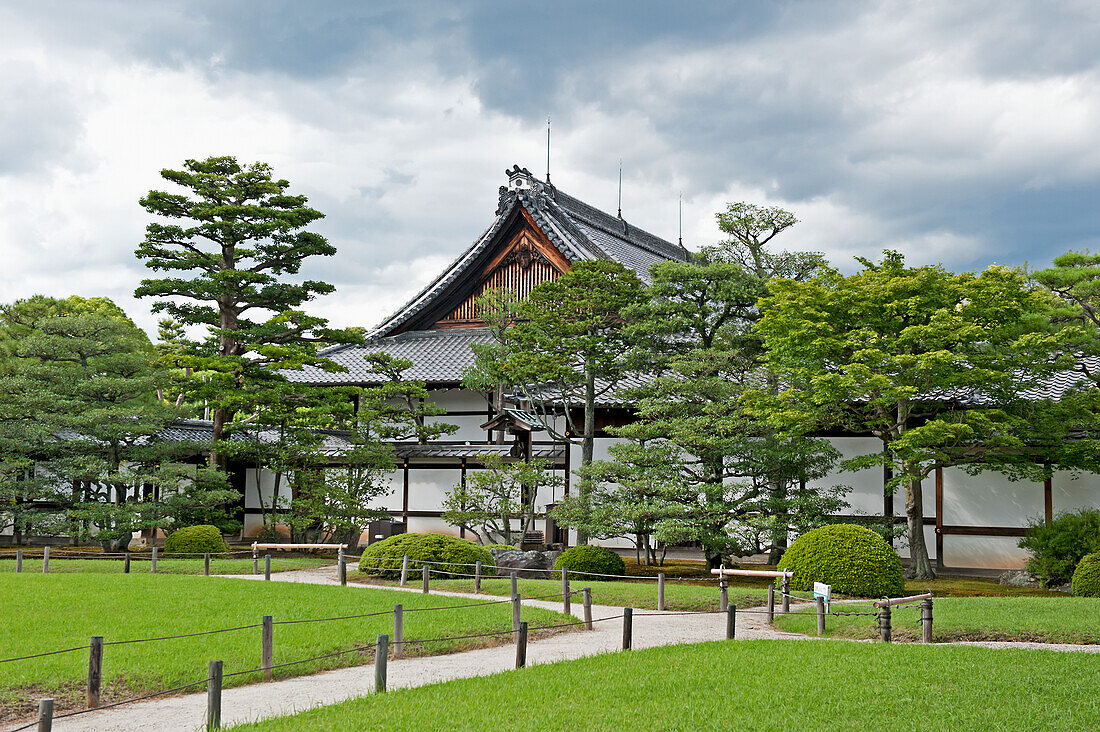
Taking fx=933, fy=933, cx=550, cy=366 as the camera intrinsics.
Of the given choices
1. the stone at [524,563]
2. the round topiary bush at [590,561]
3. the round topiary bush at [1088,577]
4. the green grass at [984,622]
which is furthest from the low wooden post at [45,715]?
the round topiary bush at [1088,577]

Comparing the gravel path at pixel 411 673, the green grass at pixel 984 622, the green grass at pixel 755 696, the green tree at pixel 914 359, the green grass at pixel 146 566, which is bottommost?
the green grass at pixel 146 566

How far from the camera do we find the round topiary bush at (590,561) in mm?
20172

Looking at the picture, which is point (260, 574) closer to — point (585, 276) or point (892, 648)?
point (585, 276)

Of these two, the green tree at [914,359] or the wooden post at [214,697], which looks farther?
the green tree at [914,359]

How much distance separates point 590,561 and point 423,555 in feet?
12.0

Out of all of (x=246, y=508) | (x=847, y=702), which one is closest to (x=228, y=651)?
(x=847, y=702)

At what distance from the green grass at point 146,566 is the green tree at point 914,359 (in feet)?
42.0

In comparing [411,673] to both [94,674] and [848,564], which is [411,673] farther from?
[848,564]

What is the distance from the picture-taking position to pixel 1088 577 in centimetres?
1731

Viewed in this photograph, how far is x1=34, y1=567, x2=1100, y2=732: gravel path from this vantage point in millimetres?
8797

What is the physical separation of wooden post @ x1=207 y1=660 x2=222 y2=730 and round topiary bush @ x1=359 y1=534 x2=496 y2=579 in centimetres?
1179

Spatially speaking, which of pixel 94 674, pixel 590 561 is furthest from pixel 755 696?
pixel 590 561

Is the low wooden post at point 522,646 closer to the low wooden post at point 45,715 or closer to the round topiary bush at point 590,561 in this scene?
the low wooden post at point 45,715

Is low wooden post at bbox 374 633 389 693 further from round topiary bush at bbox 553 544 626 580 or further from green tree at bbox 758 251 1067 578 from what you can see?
green tree at bbox 758 251 1067 578
